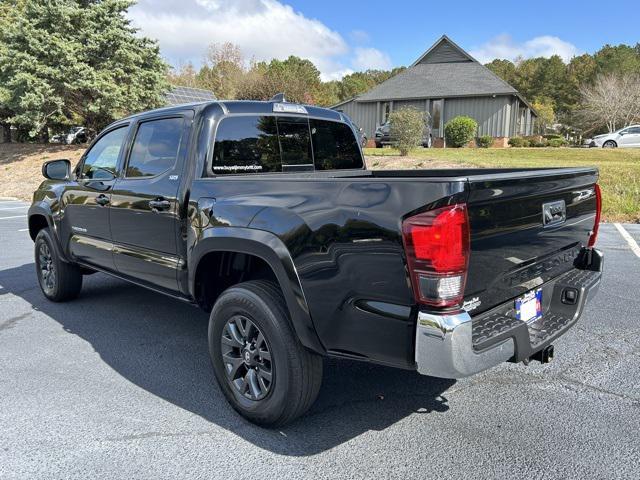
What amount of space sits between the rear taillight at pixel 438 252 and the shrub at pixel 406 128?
1603 centimetres

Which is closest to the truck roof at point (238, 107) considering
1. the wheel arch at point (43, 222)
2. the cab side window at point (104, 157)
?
the cab side window at point (104, 157)

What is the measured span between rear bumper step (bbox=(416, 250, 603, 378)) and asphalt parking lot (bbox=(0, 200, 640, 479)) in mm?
586

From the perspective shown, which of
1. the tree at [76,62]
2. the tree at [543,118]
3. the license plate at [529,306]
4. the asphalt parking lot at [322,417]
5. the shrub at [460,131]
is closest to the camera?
the asphalt parking lot at [322,417]

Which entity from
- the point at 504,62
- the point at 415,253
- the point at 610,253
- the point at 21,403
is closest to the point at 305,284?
the point at 415,253

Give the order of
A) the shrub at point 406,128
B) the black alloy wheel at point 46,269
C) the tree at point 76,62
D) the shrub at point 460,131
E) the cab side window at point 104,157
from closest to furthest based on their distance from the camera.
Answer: the cab side window at point 104,157
the black alloy wheel at point 46,269
the shrub at point 406,128
the tree at point 76,62
the shrub at point 460,131

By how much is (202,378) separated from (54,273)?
264cm

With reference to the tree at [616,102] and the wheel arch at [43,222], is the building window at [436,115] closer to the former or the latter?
the tree at [616,102]

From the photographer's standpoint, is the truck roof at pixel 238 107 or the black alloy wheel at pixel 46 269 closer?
the truck roof at pixel 238 107

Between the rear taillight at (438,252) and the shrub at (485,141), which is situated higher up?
the shrub at (485,141)

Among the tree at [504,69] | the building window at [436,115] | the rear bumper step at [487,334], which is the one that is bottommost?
the rear bumper step at [487,334]

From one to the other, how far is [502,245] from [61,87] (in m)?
22.1

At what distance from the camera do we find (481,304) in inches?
101

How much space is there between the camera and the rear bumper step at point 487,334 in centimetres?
229

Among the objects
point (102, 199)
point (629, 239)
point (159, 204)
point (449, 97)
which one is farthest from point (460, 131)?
point (159, 204)
